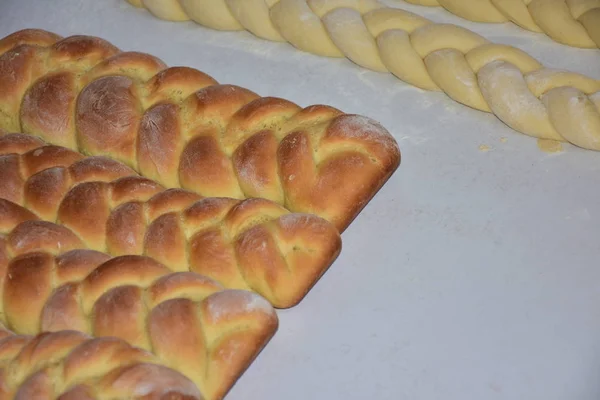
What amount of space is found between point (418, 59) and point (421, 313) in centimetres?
70

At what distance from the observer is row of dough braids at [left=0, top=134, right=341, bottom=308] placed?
168 centimetres

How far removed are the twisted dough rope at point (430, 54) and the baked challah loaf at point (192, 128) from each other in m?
0.31

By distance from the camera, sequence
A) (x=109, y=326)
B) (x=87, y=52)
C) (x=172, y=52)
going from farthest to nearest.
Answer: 1. (x=172, y=52)
2. (x=87, y=52)
3. (x=109, y=326)

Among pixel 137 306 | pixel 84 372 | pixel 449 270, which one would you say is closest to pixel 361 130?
pixel 449 270

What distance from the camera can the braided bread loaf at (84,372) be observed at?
142 cm

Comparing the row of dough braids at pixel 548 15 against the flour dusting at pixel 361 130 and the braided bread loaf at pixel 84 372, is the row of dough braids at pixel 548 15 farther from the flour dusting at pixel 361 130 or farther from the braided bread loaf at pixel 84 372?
the braided bread loaf at pixel 84 372

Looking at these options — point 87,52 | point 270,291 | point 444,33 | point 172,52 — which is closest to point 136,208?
point 270,291

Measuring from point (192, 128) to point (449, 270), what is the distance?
2.06 feet

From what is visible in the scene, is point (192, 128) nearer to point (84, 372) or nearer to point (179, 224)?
point (179, 224)

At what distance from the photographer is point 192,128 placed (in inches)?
75.2

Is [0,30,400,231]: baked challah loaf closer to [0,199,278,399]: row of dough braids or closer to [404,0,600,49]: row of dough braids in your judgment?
[0,199,278,399]: row of dough braids

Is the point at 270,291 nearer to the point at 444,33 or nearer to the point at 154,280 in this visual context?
the point at 154,280

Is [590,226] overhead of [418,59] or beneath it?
beneath

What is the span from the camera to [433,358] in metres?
1.64
